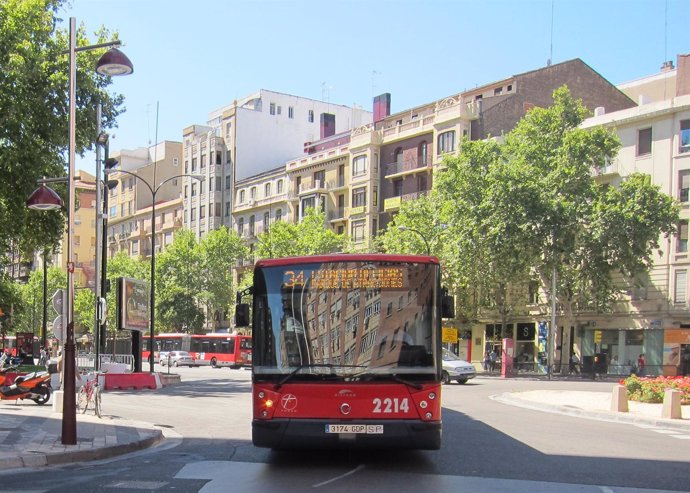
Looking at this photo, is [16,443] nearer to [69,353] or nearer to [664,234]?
[69,353]

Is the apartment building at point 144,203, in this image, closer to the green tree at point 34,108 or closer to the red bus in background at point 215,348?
the red bus in background at point 215,348

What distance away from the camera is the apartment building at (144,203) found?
97938mm

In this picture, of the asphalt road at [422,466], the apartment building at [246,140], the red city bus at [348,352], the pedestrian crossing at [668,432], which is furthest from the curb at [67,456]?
the apartment building at [246,140]

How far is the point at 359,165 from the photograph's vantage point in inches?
2726

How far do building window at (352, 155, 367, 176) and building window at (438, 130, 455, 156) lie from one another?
934 centimetres

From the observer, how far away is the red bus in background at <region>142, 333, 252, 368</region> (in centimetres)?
6259

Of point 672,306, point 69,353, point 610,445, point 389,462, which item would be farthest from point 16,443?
point 672,306

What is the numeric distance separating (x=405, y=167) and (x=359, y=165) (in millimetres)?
5802

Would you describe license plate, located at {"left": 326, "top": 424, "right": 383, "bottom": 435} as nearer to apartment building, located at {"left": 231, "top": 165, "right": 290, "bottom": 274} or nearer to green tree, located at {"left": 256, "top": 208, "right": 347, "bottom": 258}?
green tree, located at {"left": 256, "top": 208, "right": 347, "bottom": 258}

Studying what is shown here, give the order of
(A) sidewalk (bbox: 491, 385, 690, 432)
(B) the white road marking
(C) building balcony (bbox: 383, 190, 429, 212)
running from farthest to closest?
1. (C) building balcony (bbox: 383, 190, 429, 212)
2. (A) sidewalk (bbox: 491, 385, 690, 432)
3. (B) the white road marking

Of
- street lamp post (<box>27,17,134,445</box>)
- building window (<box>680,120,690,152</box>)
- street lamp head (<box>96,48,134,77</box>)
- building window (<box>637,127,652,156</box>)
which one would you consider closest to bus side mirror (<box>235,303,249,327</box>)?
street lamp post (<box>27,17,134,445</box>)

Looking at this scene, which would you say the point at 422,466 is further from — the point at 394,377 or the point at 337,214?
the point at 337,214

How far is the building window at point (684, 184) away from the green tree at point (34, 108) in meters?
31.5

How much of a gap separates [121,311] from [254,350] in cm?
2058
